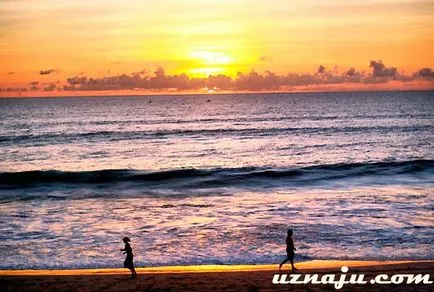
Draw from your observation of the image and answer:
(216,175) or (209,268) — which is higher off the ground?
(209,268)

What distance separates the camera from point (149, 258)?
17.5 metres

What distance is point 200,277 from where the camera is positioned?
1423 cm

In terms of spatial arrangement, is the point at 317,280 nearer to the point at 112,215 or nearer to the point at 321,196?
the point at 112,215

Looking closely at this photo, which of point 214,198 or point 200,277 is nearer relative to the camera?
point 200,277

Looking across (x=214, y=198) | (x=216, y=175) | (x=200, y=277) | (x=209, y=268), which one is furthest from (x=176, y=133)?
(x=200, y=277)

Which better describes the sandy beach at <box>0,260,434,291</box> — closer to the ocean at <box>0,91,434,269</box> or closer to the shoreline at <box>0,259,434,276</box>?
the shoreline at <box>0,259,434,276</box>

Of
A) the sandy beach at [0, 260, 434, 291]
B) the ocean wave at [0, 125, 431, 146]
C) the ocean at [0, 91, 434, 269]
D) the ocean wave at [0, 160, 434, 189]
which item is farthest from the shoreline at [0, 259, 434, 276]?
the ocean wave at [0, 125, 431, 146]

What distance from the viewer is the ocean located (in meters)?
18.4

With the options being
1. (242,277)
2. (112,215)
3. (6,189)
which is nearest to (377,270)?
(242,277)

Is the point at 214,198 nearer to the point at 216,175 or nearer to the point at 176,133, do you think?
the point at 216,175

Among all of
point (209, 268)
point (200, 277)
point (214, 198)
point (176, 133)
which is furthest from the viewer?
point (176, 133)

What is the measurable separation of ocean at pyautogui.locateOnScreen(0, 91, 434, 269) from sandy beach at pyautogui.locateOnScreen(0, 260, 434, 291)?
1048 mm

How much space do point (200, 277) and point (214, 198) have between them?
15.8m

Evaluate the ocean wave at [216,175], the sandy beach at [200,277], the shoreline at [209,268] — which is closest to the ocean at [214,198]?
the ocean wave at [216,175]
